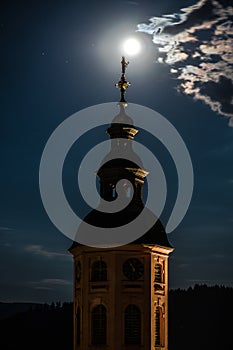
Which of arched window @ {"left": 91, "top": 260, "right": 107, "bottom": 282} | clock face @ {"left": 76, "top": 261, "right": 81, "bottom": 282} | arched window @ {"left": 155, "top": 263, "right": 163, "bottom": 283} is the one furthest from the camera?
clock face @ {"left": 76, "top": 261, "right": 81, "bottom": 282}

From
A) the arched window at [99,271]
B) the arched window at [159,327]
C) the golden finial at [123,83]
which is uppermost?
the golden finial at [123,83]

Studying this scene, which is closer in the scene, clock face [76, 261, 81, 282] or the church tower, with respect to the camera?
the church tower

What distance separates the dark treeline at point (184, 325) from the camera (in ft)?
374

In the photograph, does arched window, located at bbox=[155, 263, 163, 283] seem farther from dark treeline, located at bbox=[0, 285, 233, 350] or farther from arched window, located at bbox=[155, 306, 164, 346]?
dark treeline, located at bbox=[0, 285, 233, 350]

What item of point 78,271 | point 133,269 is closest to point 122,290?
point 133,269

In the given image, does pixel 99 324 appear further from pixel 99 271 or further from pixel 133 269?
pixel 133 269

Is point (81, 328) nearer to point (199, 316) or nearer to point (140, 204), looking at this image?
point (140, 204)

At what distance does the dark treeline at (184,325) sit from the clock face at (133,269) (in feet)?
153

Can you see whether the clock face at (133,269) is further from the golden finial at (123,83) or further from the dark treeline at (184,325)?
the dark treeline at (184,325)

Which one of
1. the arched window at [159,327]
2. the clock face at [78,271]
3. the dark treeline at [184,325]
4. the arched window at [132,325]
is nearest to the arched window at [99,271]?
the clock face at [78,271]

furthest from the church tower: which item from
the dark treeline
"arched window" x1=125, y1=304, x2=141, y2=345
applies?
the dark treeline

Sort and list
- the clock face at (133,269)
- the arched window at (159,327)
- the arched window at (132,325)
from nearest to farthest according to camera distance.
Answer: the arched window at (132,325), the clock face at (133,269), the arched window at (159,327)

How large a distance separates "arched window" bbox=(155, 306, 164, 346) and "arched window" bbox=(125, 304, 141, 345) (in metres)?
1.39

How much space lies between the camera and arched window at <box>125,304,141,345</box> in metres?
63.3
